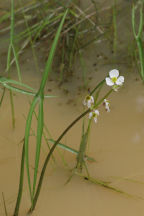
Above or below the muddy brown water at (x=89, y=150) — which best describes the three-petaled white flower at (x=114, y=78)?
above

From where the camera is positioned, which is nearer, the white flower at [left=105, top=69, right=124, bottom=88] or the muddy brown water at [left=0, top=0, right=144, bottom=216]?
the white flower at [left=105, top=69, right=124, bottom=88]

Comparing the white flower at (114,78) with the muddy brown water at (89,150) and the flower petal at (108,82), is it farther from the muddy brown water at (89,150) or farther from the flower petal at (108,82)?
the muddy brown water at (89,150)

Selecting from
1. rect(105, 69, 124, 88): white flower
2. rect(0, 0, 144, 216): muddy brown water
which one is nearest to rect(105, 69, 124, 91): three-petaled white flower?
rect(105, 69, 124, 88): white flower

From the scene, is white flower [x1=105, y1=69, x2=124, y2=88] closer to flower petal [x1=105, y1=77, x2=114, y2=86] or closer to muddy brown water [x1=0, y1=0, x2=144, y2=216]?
flower petal [x1=105, y1=77, x2=114, y2=86]

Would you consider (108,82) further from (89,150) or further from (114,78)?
(89,150)

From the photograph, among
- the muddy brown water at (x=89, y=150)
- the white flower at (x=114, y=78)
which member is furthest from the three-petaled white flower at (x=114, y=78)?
the muddy brown water at (x=89, y=150)

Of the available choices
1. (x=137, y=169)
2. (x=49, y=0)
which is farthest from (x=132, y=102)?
(x=49, y=0)

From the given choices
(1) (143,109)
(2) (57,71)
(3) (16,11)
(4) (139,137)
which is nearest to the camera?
(4) (139,137)

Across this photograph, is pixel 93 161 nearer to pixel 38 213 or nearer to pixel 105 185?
pixel 105 185
